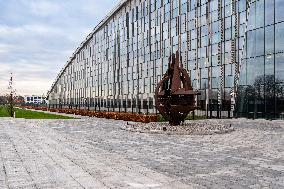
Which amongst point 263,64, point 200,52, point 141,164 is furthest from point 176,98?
point 200,52

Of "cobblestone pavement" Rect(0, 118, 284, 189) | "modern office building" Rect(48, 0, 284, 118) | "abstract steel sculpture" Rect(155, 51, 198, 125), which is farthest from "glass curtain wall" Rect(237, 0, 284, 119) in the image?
"cobblestone pavement" Rect(0, 118, 284, 189)

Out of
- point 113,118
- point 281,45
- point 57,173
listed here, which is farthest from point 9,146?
point 281,45

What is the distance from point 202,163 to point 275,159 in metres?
2.93

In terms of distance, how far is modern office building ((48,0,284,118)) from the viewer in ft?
131

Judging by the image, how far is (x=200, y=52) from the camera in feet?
174

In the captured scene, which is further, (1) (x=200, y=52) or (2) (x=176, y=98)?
(1) (x=200, y=52)

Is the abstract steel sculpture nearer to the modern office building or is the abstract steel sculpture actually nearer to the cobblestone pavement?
the cobblestone pavement

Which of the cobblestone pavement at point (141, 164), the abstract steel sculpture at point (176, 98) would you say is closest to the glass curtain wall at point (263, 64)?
the abstract steel sculpture at point (176, 98)

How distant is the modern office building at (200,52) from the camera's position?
3981cm

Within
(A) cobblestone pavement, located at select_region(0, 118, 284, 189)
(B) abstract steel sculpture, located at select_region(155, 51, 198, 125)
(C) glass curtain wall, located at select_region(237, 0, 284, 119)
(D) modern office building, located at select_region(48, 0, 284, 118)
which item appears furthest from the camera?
(D) modern office building, located at select_region(48, 0, 284, 118)

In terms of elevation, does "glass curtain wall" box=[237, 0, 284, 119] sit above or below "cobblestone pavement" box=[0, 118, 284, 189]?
above

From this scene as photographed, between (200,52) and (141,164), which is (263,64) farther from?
(141,164)

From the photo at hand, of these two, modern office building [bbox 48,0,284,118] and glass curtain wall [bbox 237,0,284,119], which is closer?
glass curtain wall [bbox 237,0,284,119]

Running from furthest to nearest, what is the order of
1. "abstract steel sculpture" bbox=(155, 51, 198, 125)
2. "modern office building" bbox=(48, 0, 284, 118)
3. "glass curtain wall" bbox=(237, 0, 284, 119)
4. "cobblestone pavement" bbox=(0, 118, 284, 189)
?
"modern office building" bbox=(48, 0, 284, 118) < "glass curtain wall" bbox=(237, 0, 284, 119) < "abstract steel sculpture" bbox=(155, 51, 198, 125) < "cobblestone pavement" bbox=(0, 118, 284, 189)
